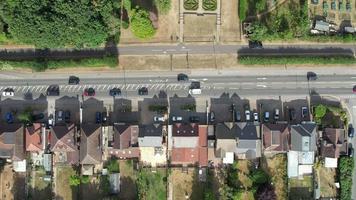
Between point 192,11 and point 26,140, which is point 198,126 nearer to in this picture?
point 192,11

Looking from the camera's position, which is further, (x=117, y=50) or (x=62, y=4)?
(x=117, y=50)

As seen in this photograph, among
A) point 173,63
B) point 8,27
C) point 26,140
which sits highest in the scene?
point 8,27

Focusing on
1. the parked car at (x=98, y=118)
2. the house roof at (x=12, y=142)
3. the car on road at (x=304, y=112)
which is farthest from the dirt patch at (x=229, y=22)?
the house roof at (x=12, y=142)

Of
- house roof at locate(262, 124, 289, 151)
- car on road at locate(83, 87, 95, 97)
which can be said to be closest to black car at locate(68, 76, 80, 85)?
car on road at locate(83, 87, 95, 97)

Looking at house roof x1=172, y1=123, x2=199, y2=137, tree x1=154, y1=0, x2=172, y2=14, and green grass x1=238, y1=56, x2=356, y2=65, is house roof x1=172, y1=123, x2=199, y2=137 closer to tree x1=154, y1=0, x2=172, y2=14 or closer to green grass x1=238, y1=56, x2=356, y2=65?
green grass x1=238, y1=56, x2=356, y2=65

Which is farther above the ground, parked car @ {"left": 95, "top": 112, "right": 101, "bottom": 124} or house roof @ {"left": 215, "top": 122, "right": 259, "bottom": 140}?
parked car @ {"left": 95, "top": 112, "right": 101, "bottom": 124}

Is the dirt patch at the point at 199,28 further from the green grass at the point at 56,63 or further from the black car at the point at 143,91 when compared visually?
the green grass at the point at 56,63

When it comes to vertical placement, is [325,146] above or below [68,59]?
below

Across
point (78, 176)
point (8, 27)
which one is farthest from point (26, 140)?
point (8, 27)
